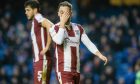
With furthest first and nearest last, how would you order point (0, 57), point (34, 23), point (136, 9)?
1. point (136, 9)
2. point (0, 57)
3. point (34, 23)

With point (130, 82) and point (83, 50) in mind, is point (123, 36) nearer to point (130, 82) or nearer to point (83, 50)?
point (83, 50)

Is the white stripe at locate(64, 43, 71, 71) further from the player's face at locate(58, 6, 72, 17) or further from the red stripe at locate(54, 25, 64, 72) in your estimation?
the player's face at locate(58, 6, 72, 17)

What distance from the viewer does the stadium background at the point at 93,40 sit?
1934 centimetres

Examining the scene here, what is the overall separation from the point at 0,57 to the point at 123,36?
4072 mm

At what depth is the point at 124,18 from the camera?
22.6 metres

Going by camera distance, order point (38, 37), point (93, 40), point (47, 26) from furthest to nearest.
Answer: point (93, 40) → point (38, 37) → point (47, 26)

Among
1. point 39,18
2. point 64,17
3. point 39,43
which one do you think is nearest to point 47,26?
point 39,18

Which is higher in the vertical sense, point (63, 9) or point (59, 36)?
point (63, 9)

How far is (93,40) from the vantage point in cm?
2072

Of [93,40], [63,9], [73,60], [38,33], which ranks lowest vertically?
[93,40]

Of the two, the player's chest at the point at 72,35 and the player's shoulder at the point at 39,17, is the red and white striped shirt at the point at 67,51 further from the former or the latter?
the player's shoulder at the point at 39,17

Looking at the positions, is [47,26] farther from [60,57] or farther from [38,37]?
[60,57]

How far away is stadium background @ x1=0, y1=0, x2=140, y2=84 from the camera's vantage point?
19344 millimetres

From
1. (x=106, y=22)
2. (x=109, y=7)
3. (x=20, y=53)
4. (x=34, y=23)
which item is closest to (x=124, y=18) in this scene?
(x=106, y=22)
